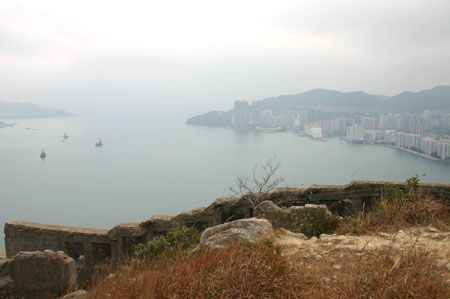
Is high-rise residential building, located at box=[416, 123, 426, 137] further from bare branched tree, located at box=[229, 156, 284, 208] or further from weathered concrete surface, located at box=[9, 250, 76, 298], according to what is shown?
weathered concrete surface, located at box=[9, 250, 76, 298]

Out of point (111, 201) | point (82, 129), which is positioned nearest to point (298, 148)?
point (111, 201)

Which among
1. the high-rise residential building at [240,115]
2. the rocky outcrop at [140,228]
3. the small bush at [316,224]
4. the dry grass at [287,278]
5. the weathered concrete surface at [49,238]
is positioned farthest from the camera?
the high-rise residential building at [240,115]

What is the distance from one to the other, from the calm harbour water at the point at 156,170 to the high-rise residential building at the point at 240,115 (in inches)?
99.7

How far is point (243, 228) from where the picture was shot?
17.8ft

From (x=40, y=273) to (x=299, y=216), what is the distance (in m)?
6.50

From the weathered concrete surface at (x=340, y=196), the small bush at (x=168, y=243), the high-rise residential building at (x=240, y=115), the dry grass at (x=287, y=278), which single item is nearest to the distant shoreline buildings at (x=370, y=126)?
the high-rise residential building at (x=240, y=115)

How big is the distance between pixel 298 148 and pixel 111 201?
32900 mm

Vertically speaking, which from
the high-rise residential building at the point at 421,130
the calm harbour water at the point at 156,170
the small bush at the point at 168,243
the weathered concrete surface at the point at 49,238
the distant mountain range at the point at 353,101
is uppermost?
the distant mountain range at the point at 353,101

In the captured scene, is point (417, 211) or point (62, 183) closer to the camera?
point (417, 211)

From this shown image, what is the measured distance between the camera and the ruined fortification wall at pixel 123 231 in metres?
9.92

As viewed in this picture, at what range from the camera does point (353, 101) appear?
218ft

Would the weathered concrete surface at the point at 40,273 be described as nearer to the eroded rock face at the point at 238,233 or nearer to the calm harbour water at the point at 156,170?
the eroded rock face at the point at 238,233

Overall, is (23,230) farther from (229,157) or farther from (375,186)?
(229,157)

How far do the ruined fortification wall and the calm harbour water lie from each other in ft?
65.0
